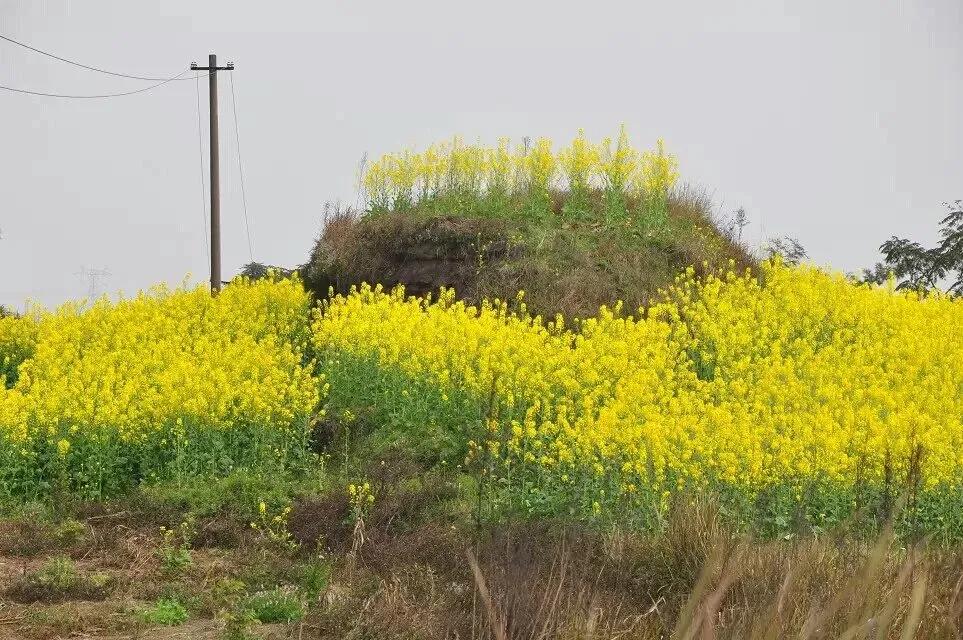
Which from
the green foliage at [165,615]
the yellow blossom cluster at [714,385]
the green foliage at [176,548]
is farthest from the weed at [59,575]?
the yellow blossom cluster at [714,385]

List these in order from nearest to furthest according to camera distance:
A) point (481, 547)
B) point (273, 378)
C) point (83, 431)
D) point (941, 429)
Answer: point (481, 547) < point (941, 429) < point (83, 431) < point (273, 378)

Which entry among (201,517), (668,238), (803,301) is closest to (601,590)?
(201,517)

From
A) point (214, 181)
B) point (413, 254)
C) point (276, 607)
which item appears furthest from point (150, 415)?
point (214, 181)

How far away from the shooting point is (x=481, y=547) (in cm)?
671

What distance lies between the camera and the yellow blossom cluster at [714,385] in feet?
26.0

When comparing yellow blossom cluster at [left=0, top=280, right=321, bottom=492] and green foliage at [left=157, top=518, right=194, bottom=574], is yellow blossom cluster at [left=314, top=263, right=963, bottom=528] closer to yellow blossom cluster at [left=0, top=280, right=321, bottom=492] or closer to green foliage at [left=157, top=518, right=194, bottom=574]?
yellow blossom cluster at [left=0, top=280, right=321, bottom=492]

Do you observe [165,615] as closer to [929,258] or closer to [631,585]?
[631,585]

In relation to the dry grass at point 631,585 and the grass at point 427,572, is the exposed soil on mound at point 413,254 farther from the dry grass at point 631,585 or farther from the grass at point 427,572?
the dry grass at point 631,585

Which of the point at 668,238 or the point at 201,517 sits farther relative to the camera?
the point at 668,238

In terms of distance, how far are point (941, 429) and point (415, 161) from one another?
35.5ft

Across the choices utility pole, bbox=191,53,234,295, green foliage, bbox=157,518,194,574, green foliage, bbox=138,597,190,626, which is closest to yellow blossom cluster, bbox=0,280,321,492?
green foliage, bbox=157,518,194,574

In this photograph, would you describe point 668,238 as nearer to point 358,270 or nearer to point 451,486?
point 358,270

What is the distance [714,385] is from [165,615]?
6153 millimetres

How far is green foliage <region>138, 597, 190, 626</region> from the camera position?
645cm
